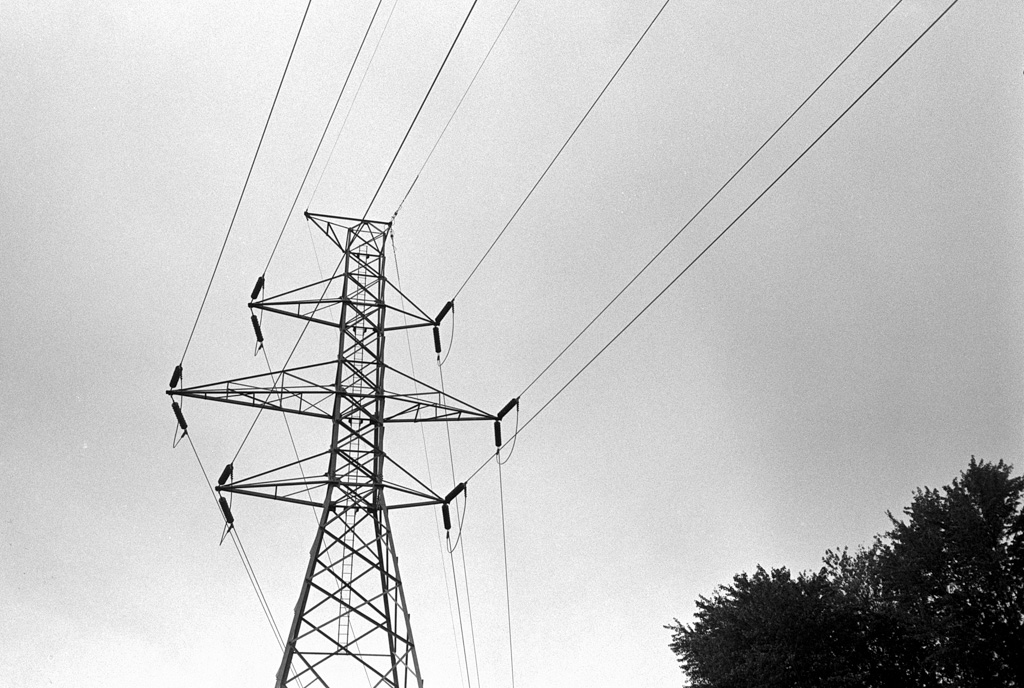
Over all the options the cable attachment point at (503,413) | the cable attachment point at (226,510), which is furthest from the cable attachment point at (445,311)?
the cable attachment point at (226,510)

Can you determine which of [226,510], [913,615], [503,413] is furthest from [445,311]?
[913,615]

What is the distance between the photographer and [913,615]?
2397 centimetres

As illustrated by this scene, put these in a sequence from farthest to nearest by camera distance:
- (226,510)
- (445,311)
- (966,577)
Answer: (966,577) → (445,311) → (226,510)

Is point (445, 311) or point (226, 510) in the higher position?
point (445, 311)

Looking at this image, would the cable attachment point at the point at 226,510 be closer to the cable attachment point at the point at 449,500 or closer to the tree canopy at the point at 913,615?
the cable attachment point at the point at 449,500

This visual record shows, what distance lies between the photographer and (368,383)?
1438 cm

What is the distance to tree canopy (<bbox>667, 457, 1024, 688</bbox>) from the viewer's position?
22.3m

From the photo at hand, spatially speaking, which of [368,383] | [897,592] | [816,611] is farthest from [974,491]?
[368,383]

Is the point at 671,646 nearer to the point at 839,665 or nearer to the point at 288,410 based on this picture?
the point at 839,665

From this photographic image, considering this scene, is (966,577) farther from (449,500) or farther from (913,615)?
(449,500)

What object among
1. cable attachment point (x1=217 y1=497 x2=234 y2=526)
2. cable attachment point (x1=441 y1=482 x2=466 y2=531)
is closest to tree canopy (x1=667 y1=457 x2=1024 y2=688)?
cable attachment point (x1=441 y1=482 x2=466 y2=531)

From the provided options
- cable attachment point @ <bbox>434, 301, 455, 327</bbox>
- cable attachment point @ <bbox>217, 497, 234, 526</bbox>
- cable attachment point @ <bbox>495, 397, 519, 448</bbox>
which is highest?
cable attachment point @ <bbox>434, 301, 455, 327</bbox>

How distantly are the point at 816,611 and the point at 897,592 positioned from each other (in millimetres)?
2544

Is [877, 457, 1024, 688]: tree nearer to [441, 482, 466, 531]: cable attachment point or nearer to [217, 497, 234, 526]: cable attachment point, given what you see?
[441, 482, 466, 531]: cable attachment point
